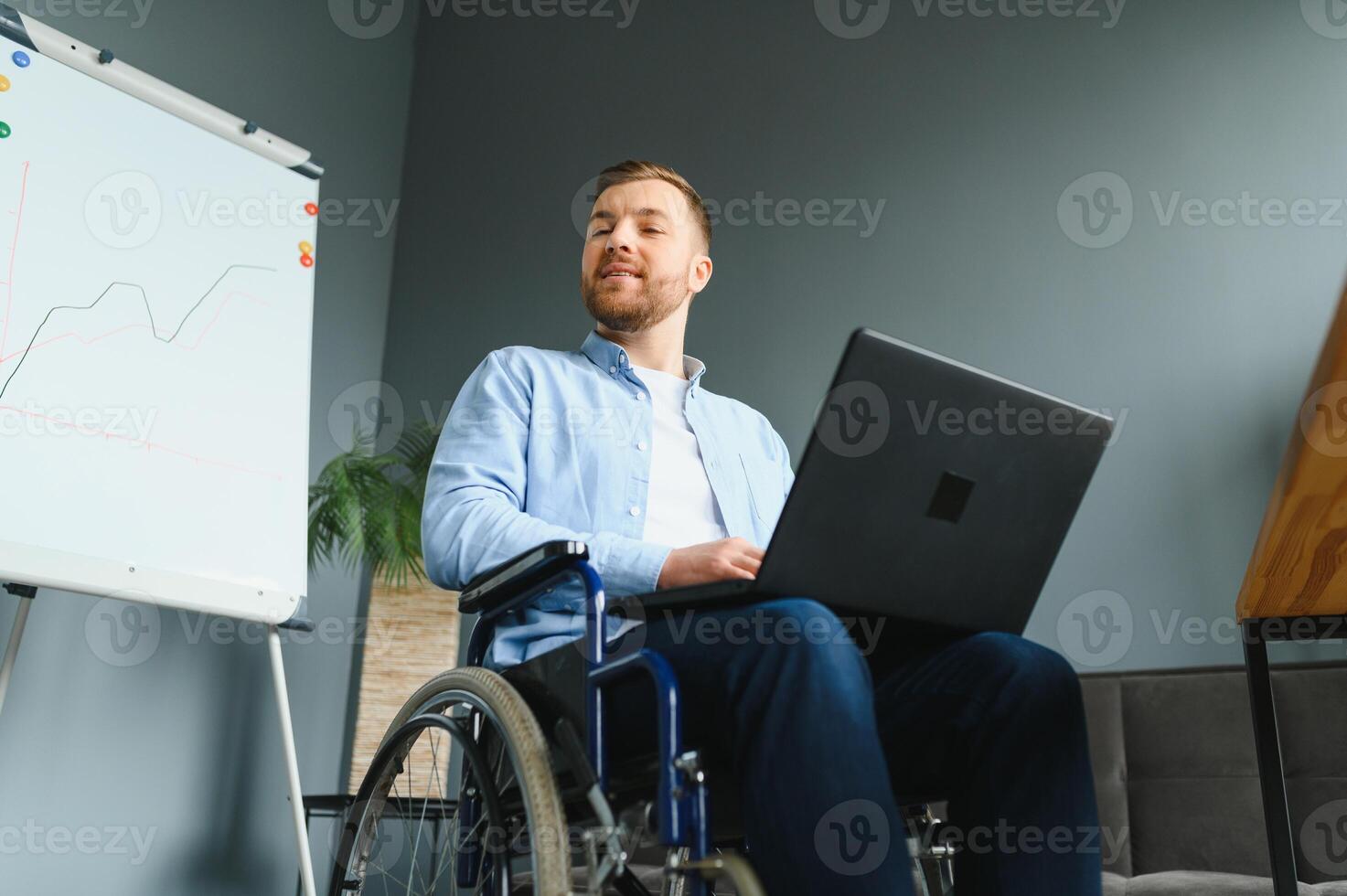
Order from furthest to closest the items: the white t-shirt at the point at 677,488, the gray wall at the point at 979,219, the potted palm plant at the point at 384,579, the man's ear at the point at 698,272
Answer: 1. the potted palm plant at the point at 384,579
2. the gray wall at the point at 979,219
3. the man's ear at the point at 698,272
4. the white t-shirt at the point at 677,488

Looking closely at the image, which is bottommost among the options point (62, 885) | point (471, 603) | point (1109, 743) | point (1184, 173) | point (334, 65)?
point (62, 885)

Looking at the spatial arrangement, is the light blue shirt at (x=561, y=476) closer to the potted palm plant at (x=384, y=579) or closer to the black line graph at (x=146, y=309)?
the black line graph at (x=146, y=309)

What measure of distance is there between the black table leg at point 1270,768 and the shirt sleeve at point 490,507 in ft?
2.34

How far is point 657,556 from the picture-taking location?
128 centimetres

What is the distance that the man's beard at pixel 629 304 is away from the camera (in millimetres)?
1812

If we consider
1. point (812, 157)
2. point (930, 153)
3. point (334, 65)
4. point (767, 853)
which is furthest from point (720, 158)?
point (767, 853)

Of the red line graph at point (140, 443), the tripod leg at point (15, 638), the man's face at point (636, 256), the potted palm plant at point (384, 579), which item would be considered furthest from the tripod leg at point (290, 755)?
the man's face at point (636, 256)

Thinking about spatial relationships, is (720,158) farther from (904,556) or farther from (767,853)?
(767,853)

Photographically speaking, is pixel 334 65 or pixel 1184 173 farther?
pixel 334 65

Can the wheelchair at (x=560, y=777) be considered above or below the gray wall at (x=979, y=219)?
below

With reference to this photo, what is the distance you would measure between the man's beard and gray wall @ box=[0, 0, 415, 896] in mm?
1403

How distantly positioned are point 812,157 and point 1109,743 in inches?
73.5

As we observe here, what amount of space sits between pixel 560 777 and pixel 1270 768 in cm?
83

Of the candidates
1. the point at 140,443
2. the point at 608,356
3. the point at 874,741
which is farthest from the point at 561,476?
the point at 140,443
